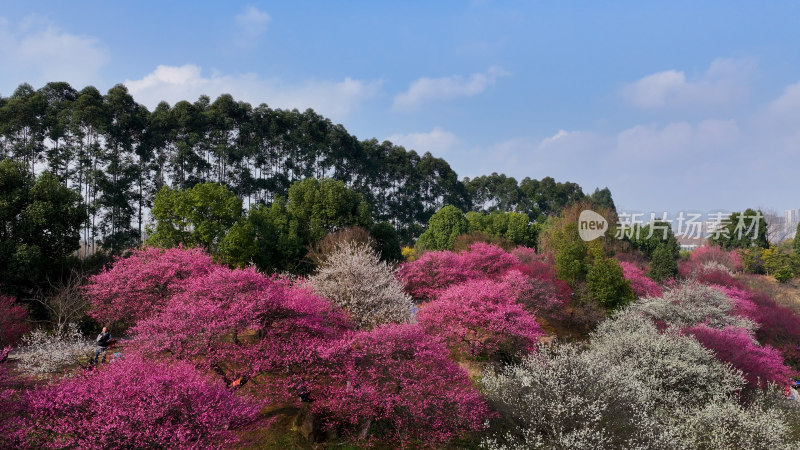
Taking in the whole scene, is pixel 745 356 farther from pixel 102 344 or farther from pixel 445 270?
pixel 102 344

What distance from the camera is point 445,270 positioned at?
93.8 feet

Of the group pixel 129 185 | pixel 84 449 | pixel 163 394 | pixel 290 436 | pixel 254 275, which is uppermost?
pixel 129 185

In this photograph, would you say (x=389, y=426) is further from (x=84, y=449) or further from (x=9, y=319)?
(x=9, y=319)

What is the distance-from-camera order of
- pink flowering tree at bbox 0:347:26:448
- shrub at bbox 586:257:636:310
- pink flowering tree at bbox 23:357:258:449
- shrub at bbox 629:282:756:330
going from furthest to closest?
shrub at bbox 586:257:636:310 < shrub at bbox 629:282:756:330 < pink flowering tree at bbox 23:357:258:449 < pink flowering tree at bbox 0:347:26:448

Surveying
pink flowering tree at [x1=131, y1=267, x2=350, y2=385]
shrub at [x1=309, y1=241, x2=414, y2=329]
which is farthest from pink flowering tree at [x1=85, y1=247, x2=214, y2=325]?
shrub at [x1=309, y1=241, x2=414, y2=329]

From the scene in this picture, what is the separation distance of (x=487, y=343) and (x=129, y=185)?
115 feet

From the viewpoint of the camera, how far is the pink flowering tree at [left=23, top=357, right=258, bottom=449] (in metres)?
7.78

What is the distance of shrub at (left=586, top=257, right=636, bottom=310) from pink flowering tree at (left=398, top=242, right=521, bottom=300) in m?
4.55

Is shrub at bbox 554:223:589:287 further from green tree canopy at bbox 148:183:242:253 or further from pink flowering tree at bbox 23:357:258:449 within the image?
pink flowering tree at bbox 23:357:258:449

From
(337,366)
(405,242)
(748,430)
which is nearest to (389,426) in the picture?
(337,366)

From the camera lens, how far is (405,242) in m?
65.9

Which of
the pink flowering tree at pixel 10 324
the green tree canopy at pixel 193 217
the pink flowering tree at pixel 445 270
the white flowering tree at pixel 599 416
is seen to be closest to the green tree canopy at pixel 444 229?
the pink flowering tree at pixel 445 270

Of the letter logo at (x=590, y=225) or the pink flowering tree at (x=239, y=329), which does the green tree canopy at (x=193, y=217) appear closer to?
the pink flowering tree at (x=239, y=329)

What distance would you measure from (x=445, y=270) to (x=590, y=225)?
1621cm
